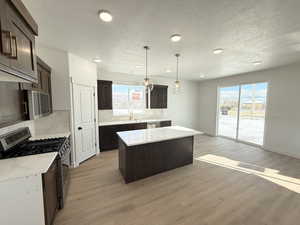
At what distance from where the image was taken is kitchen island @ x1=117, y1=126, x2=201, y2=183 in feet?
8.63

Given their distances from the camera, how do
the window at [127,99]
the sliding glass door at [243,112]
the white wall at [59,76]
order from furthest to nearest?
1. the window at [127,99]
2. the sliding glass door at [243,112]
3. the white wall at [59,76]

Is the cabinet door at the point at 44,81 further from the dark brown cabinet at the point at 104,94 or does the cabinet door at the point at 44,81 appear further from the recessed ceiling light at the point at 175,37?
the recessed ceiling light at the point at 175,37

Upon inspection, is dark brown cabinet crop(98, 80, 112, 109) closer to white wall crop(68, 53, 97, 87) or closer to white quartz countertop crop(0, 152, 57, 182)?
white wall crop(68, 53, 97, 87)

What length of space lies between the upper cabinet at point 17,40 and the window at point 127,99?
3.48 m

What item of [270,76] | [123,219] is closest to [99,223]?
[123,219]

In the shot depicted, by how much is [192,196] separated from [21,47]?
3.12 metres

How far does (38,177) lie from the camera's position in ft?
4.44

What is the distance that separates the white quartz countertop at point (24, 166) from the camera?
1296 millimetres

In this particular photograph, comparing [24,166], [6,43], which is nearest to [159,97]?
[24,166]

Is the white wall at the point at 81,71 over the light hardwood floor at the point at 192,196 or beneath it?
over

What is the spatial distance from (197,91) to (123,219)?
659 cm

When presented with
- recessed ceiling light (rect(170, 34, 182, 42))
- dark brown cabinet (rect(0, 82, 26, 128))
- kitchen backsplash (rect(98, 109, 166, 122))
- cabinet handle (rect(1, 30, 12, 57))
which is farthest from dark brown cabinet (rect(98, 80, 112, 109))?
cabinet handle (rect(1, 30, 12, 57))

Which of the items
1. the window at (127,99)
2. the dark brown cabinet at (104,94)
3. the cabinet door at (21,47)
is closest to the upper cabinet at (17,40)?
the cabinet door at (21,47)

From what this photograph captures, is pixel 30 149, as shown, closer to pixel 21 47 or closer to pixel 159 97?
pixel 21 47
